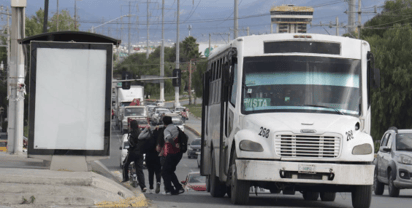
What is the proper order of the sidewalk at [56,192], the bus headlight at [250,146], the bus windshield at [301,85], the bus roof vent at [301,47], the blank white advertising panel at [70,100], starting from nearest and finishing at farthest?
the sidewalk at [56,192] < the bus headlight at [250,146] < the bus windshield at [301,85] < the blank white advertising panel at [70,100] < the bus roof vent at [301,47]

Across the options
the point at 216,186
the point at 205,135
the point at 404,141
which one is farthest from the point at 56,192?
the point at 404,141

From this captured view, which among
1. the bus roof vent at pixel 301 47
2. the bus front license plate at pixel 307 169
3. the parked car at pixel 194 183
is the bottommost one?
the parked car at pixel 194 183

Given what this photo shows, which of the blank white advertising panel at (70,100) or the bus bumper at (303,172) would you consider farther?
the blank white advertising panel at (70,100)

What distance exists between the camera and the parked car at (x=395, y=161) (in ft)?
64.9

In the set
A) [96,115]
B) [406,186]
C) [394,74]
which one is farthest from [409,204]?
[394,74]

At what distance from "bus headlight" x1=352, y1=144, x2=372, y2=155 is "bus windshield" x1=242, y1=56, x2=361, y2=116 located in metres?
0.86

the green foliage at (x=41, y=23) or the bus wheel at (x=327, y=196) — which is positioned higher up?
the green foliage at (x=41, y=23)

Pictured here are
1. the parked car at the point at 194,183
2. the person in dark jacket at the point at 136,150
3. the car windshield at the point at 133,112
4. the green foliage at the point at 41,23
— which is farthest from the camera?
the green foliage at the point at 41,23

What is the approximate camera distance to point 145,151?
1722 cm

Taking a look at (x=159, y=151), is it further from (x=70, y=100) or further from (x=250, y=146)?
A: (x=250, y=146)

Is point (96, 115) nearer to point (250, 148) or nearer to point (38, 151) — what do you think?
point (38, 151)

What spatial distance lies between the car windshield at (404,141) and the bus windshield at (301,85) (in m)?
6.83

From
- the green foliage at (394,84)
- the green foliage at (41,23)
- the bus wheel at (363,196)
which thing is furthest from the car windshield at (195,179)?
the green foliage at (41,23)

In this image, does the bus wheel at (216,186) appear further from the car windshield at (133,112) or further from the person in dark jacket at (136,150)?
the car windshield at (133,112)
